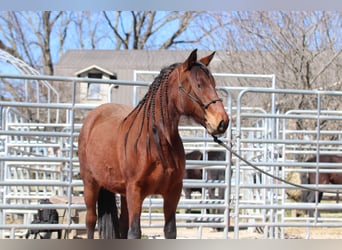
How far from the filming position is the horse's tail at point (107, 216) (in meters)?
4.25

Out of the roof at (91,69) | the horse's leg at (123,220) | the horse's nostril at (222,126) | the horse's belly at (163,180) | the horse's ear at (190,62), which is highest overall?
the roof at (91,69)

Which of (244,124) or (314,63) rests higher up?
(314,63)

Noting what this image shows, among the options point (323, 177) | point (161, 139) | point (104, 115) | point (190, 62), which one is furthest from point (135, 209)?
point (323, 177)

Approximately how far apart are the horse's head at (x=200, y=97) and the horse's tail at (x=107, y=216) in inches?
46.3

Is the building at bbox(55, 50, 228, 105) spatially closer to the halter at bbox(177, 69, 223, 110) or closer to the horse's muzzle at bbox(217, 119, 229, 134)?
the halter at bbox(177, 69, 223, 110)

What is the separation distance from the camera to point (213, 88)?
3455mm

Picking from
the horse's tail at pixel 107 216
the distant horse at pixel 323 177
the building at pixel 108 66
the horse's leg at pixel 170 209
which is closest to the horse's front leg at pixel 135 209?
the horse's leg at pixel 170 209

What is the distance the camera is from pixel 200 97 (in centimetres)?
344

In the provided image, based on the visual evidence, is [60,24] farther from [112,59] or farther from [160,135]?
[160,135]

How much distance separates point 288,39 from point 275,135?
4306 mm

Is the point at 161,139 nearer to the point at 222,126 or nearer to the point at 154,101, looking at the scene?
the point at 154,101

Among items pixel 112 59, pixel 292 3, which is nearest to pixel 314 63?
pixel 292 3

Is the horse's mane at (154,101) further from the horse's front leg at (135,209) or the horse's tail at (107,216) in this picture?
the horse's tail at (107,216)

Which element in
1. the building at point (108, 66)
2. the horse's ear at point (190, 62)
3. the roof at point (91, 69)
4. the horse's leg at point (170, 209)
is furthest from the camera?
the roof at point (91, 69)
